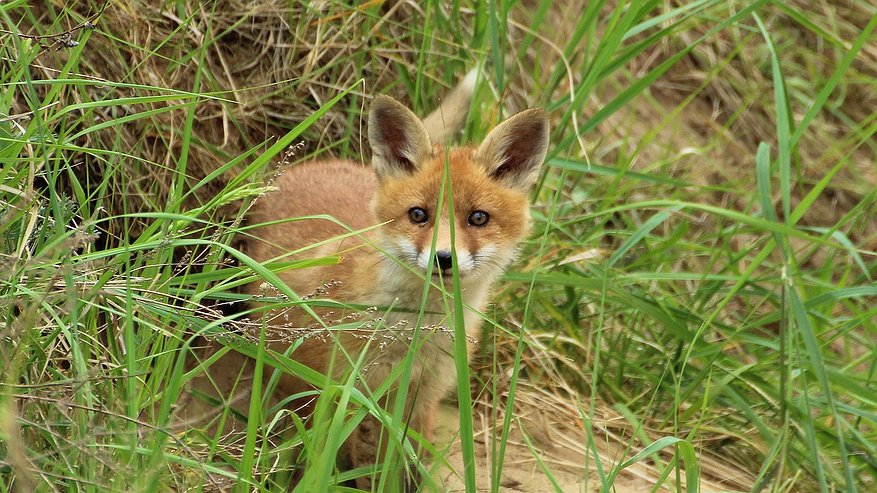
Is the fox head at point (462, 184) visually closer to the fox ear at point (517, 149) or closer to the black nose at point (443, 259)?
the fox ear at point (517, 149)

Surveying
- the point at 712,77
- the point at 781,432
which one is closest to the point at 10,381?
the point at 781,432

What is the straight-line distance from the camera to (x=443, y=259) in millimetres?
3010

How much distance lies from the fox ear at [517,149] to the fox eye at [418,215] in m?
0.32

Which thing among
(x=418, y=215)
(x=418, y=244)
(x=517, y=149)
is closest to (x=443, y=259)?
(x=418, y=244)

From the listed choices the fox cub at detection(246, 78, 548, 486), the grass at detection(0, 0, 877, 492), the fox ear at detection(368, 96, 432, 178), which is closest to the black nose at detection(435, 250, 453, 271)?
the fox cub at detection(246, 78, 548, 486)

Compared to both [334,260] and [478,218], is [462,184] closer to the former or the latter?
[478,218]

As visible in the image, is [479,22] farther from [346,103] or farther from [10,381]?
[10,381]

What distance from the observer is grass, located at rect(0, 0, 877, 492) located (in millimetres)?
2412

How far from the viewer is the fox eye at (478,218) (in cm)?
338

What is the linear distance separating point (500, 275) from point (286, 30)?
5.38 ft

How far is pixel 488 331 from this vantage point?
12.8ft

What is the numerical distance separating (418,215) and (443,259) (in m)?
0.36

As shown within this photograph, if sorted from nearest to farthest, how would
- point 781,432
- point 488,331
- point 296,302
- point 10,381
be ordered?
point 10,381, point 296,302, point 781,432, point 488,331

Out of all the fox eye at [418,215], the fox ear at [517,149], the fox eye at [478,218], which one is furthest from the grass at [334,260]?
the fox eye at [418,215]
